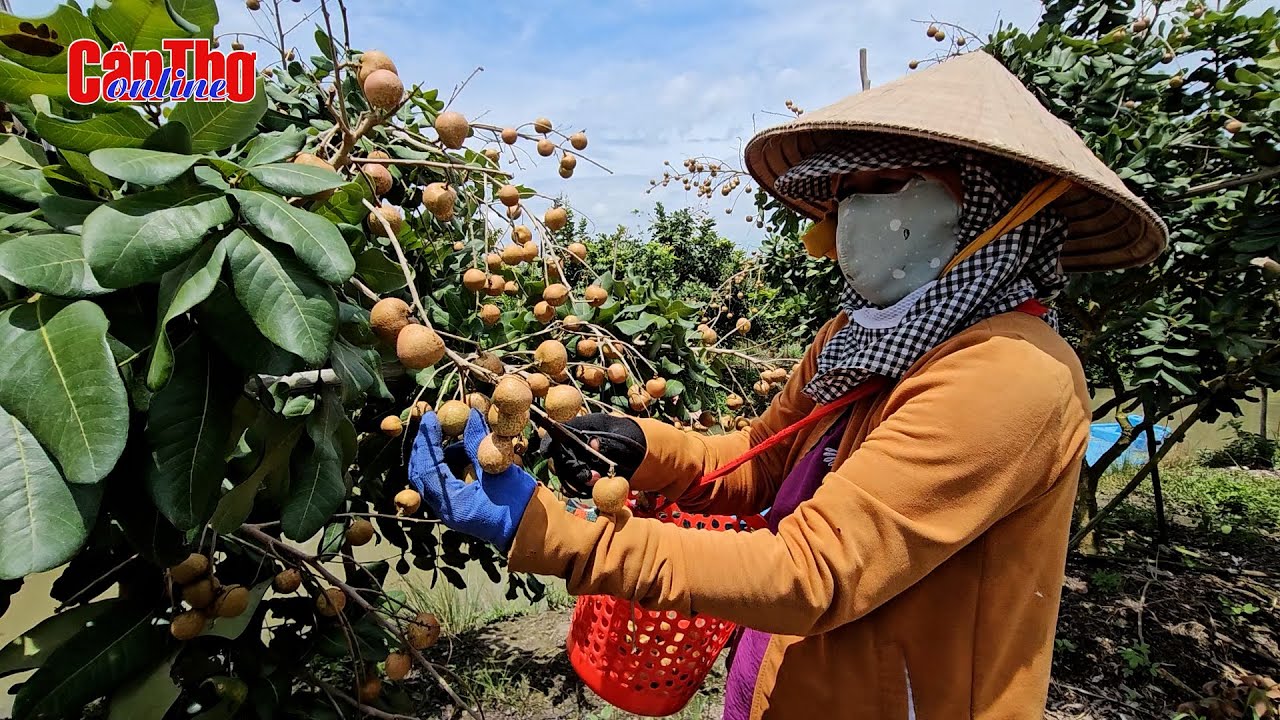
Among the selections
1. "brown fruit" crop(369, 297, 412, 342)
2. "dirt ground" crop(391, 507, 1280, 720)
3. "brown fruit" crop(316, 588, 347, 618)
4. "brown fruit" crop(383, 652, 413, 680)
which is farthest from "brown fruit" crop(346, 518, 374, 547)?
"dirt ground" crop(391, 507, 1280, 720)

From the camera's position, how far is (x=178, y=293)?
592mm

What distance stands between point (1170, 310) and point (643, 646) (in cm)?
298

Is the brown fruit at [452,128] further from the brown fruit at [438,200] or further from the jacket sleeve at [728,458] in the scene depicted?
the jacket sleeve at [728,458]

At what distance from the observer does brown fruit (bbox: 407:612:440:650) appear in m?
1.22

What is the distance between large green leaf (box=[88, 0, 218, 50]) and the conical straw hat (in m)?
0.76

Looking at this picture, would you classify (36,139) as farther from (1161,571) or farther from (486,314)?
(1161,571)

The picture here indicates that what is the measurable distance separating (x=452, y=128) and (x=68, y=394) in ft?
1.69

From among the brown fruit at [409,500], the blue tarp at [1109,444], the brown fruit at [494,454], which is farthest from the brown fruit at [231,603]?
the blue tarp at [1109,444]

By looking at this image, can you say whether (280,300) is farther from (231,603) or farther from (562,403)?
(231,603)

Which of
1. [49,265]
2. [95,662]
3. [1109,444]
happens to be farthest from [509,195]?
[1109,444]

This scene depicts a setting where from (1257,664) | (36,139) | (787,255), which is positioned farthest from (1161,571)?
(36,139)

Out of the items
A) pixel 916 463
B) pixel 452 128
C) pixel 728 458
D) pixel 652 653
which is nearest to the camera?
pixel 916 463

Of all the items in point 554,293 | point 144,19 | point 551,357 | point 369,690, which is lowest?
point 369,690

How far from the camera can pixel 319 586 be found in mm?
1296
